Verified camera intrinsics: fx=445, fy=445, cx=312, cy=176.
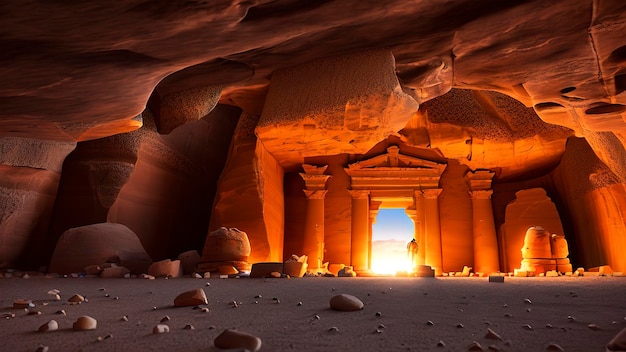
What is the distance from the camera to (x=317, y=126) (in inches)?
270

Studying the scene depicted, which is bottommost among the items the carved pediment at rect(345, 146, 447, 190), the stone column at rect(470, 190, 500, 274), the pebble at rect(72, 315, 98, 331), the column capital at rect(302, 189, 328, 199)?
the pebble at rect(72, 315, 98, 331)

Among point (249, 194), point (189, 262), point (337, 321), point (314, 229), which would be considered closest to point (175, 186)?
point (249, 194)

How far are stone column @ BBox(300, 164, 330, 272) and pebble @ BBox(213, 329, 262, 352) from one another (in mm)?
10219

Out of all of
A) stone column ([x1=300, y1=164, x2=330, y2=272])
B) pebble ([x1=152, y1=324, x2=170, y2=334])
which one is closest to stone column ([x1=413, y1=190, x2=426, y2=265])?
A: stone column ([x1=300, y1=164, x2=330, y2=272])

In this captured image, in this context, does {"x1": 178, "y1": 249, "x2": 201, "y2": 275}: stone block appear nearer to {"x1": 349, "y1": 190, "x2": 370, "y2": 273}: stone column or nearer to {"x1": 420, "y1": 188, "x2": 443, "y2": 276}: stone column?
{"x1": 349, "y1": 190, "x2": 370, "y2": 273}: stone column

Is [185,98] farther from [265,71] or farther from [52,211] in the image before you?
[52,211]

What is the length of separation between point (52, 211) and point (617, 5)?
396 inches

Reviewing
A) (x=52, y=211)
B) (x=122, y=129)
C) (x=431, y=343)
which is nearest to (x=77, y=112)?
(x=122, y=129)

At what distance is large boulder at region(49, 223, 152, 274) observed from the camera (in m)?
7.19

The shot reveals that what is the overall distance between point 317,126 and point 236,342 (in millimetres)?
5330

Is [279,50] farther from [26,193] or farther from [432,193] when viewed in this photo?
[432,193]

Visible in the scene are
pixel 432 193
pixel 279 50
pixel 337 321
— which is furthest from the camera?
pixel 432 193

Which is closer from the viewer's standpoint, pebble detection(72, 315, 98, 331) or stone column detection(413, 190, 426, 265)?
pebble detection(72, 315, 98, 331)

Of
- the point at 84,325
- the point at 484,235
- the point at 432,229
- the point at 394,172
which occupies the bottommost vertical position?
the point at 84,325
